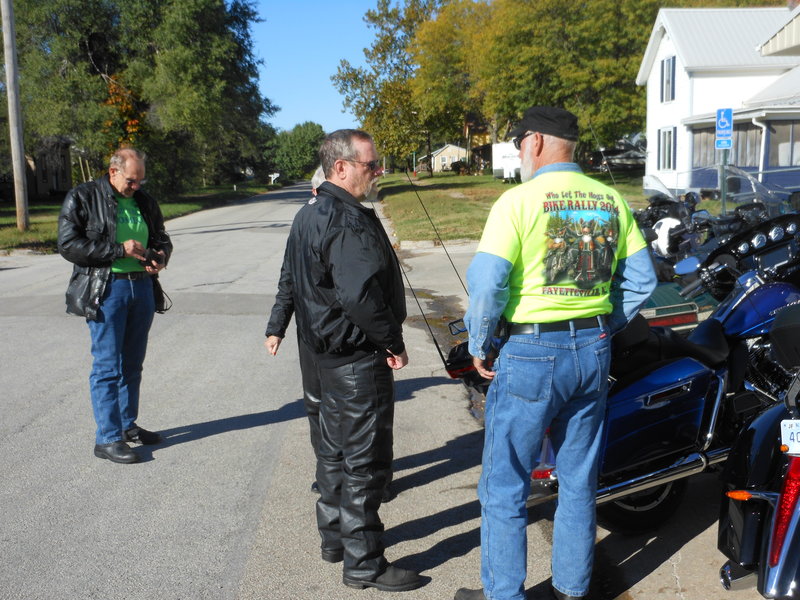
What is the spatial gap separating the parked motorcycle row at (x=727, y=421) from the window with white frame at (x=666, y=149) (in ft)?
101

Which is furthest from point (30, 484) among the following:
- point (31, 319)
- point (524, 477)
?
point (31, 319)

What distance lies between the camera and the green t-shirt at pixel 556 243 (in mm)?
2914

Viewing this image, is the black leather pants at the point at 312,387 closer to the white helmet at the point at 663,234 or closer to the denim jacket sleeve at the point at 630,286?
the denim jacket sleeve at the point at 630,286

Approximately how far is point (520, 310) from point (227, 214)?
3114cm

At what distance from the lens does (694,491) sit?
4.54 m

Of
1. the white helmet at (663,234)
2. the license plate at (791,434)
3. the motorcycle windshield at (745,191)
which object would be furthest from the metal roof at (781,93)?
the license plate at (791,434)

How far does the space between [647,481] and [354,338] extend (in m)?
1.50

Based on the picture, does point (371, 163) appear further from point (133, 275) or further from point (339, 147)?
point (133, 275)

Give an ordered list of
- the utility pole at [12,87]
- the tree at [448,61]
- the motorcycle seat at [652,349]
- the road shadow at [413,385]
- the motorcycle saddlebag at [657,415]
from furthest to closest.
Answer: the tree at [448,61] < the utility pole at [12,87] < the road shadow at [413,385] < the motorcycle seat at [652,349] < the motorcycle saddlebag at [657,415]

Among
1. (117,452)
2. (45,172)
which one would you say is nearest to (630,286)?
(117,452)

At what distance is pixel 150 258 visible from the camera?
5066 mm

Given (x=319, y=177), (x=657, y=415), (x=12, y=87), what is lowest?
(x=657, y=415)

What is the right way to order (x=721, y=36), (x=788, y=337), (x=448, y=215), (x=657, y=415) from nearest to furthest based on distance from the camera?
1. (x=788, y=337)
2. (x=657, y=415)
3. (x=448, y=215)
4. (x=721, y=36)

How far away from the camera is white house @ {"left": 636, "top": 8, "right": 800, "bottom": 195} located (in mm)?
27453
